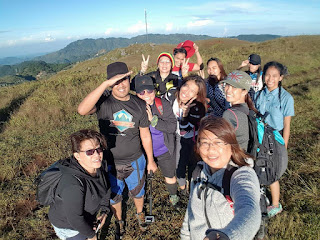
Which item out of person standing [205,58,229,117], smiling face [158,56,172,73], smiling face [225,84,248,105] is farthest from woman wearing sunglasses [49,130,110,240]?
person standing [205,58,229,117]

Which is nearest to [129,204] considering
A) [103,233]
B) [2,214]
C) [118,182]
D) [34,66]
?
[103,233]

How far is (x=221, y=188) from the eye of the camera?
1.51 meters

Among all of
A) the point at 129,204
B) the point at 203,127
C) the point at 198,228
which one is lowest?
the point at 129,204

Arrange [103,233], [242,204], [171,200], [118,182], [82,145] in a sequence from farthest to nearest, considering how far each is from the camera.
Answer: [171,200] → [103,233] → [118,182] → [82,145] → [242,204]

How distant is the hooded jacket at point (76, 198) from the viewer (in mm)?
1927

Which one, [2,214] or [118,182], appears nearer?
[118,182]

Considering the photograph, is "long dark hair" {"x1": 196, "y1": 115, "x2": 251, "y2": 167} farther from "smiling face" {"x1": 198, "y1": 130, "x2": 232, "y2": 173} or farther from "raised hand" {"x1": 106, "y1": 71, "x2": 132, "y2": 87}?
"raised hand" {"x1": 106, "y1": 71, "x2": 132, "y2": 87}

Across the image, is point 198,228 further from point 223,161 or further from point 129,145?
point 129,145

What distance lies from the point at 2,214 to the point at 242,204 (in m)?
4.26

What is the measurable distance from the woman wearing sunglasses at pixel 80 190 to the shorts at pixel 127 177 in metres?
0.58

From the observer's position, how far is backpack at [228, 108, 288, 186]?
7.75 feet

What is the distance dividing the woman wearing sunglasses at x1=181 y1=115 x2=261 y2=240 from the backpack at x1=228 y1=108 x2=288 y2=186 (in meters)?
0.84

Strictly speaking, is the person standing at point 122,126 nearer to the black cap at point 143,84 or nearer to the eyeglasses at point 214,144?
the black cap at point 143,84

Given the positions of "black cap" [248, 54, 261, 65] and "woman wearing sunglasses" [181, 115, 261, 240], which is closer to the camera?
"woman wearing sunglasses" [181, 115, 261, 240]
